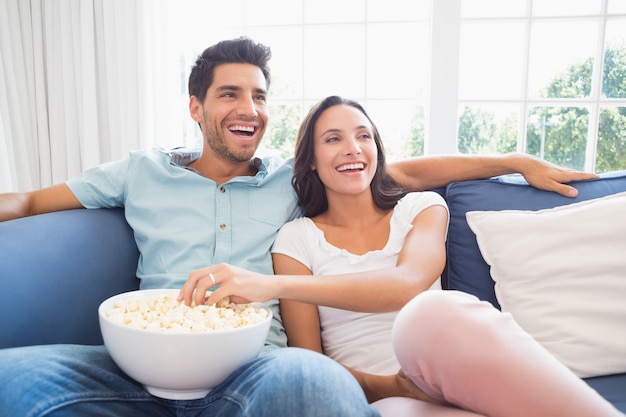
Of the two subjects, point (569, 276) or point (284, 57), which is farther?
point (284, 57)

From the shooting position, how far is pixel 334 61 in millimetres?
2865

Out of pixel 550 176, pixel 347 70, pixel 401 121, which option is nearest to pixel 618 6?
pixel 401 121

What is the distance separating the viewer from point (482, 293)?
1.53 metres

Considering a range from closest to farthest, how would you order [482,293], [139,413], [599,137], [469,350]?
[469,350] → [139,413] → [482,293] → [599,137]

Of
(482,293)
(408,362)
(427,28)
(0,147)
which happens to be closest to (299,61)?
(427,28)

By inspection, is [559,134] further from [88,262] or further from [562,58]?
[88,262]

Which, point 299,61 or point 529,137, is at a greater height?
point 299,61

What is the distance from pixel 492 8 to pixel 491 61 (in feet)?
0.86

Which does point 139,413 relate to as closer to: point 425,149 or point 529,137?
point 425,149

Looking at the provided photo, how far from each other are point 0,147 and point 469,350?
2.35 meters

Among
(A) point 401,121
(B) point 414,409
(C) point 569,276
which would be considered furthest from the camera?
(A) point 401,121

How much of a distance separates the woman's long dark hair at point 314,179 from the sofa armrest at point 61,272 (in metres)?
0.57

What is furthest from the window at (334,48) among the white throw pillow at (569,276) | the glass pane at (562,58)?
the white throw pillow at (569,276)

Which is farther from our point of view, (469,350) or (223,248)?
(223,248)
